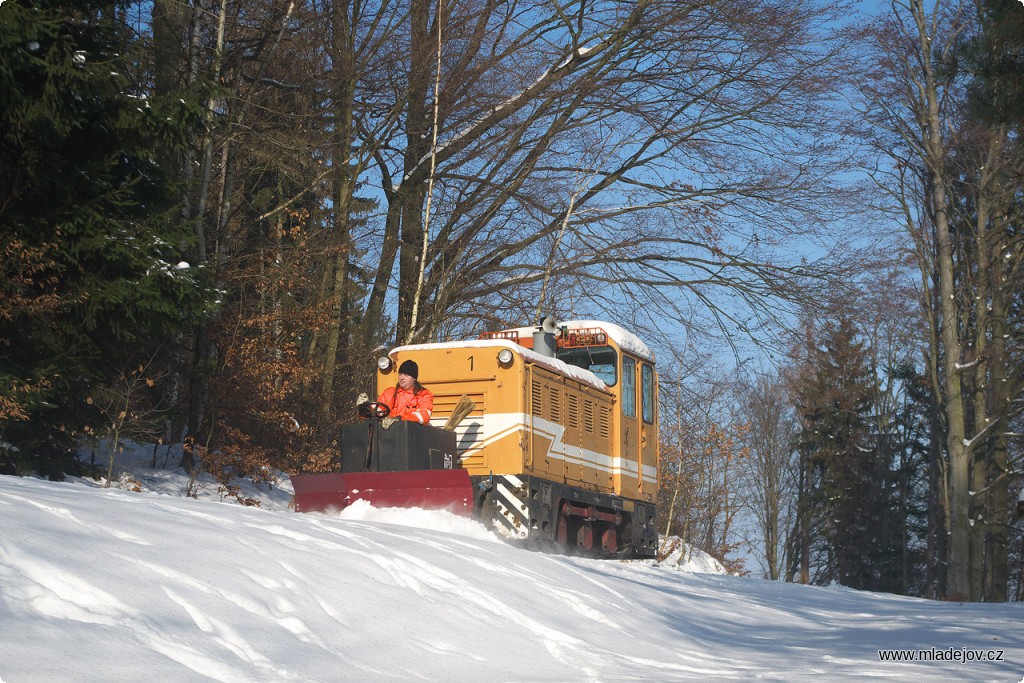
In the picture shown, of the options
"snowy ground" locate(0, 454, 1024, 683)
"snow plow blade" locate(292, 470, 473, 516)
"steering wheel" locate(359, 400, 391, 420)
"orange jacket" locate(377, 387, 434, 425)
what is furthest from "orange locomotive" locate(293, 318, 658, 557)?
"snowy ground" locate(0, 454, 1024, 683)

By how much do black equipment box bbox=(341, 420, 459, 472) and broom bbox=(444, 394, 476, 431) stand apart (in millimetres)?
261

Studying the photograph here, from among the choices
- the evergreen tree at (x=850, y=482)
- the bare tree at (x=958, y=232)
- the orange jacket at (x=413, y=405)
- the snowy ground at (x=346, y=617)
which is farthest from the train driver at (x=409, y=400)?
the evergreen tree at (x=850, y=482)

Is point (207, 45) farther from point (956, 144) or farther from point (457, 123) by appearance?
point (956, 144)

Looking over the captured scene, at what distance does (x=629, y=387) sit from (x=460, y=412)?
12.9ft

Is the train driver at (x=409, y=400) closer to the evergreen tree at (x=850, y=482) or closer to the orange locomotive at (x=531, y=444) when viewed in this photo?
the orange locomotive at (x=531, y=444)

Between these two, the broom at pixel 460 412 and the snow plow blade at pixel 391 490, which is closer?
the snow plow blade at pixel 391 490

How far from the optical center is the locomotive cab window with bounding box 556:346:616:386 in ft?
52.5

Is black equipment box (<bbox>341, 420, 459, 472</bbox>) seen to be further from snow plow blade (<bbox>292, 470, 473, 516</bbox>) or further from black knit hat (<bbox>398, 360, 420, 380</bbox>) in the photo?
black knit hat (<bbox>398, 360, 420, 380</bbox>)

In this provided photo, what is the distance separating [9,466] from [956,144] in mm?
20232

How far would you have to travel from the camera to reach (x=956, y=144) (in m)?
24.3

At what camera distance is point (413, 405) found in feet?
41.8

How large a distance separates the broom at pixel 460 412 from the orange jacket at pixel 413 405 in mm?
314

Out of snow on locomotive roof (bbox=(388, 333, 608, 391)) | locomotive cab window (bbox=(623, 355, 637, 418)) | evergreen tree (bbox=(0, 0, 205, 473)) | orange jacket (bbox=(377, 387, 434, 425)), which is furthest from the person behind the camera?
locomotive cab window (bbox=(623, 355, 637, 418))

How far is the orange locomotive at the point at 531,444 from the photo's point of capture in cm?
1220
